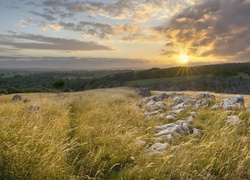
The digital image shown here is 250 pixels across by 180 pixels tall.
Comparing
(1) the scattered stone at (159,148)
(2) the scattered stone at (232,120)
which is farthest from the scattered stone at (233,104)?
(1) the scattered stone at (159,148)

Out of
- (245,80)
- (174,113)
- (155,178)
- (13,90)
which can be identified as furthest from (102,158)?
(245,80)

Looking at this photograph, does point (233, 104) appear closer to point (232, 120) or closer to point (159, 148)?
point (232, 120)

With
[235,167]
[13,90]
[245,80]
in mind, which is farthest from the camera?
[245,80]

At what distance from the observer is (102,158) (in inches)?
206

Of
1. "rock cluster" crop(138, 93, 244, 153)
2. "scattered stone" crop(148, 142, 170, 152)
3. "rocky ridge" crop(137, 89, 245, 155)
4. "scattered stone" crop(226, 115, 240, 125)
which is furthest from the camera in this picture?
"scattered stone" crop(226, 115, 240, 125)

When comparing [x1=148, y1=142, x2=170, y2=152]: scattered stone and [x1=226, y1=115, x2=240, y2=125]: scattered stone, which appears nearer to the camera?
[x1=148, y1=142, x2=170, y2=152]: scattered stone

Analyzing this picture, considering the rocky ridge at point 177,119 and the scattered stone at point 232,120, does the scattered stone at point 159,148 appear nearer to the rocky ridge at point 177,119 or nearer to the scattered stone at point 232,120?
the rocky ridge at point 177,119

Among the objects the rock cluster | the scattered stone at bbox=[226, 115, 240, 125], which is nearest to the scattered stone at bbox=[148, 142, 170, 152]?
the rock cluster

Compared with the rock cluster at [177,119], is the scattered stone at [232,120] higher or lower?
higher

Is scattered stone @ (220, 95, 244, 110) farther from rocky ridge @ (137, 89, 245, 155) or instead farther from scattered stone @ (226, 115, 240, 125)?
scattered stone @ (226, 115, 240, 125)

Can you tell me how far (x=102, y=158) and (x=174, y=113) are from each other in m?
6.70

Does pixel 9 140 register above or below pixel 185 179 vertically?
above

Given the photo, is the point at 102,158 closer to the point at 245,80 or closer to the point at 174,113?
the point at 174,113

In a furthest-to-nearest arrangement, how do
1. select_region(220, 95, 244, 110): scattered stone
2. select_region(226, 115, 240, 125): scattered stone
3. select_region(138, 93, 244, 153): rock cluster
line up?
select_region(220, 95, 244, 110): scattered stone, select_region(226, 115, 240, 125): scattered stone, select_region(138, 93, 244, 153): rock cluster
